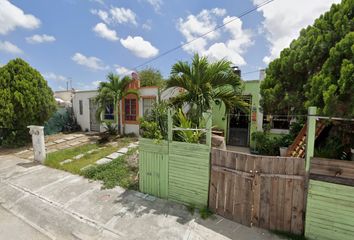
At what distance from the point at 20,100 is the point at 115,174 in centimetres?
604

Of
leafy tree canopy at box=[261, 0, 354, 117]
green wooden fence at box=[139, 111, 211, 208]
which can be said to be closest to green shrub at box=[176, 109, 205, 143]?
green wooden fence at box=[139, 111, 211, 208]

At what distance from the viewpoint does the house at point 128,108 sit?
982 cm

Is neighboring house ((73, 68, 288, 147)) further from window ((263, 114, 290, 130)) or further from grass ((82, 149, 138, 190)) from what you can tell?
grass ((82, 149, 138, 190))

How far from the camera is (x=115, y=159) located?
639cm

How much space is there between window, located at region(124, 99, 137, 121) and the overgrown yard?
7.74 ft

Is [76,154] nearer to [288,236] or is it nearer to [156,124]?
[156,124]

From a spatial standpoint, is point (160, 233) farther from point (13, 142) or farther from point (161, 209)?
point (13, 142)

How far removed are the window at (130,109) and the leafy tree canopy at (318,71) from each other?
24.5ft

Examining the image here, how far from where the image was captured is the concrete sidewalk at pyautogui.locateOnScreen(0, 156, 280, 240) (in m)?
3.08

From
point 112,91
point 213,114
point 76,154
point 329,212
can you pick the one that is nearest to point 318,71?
point 329,212

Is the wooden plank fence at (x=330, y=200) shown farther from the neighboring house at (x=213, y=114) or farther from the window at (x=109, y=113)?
the window at (x=109, y=113)

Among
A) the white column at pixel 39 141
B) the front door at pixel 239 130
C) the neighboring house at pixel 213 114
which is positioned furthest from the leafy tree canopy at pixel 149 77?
the white column at pixel 39 141

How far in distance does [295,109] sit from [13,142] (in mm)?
11132

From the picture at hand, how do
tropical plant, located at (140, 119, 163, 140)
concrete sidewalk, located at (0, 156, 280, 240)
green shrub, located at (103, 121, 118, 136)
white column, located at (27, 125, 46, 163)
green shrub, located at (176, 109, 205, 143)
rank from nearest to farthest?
concrete sidewalk, located at (0, 156, 280, 240)
green shrub, located at (176, 109, 205, 143)
tropical plant, located at (140, 119, 163, 140)
white column, located at (27, 125, 46, 163)
green shrub, located at (103, 121, 118, 136)
